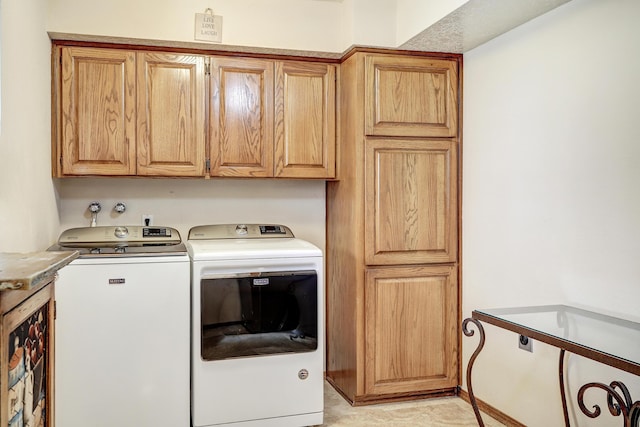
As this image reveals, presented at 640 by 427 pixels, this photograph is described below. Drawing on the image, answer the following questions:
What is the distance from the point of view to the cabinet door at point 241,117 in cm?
304

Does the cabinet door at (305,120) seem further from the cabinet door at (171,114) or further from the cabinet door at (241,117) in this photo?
the cabinet door at (171,114)

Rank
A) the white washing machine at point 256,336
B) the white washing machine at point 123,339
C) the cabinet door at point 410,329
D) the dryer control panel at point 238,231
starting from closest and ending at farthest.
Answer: the white washing machine at point 123,339, the white washing machine at point 256,336, the cabinet door at point 410,329, the dryer control panel at point 238,231

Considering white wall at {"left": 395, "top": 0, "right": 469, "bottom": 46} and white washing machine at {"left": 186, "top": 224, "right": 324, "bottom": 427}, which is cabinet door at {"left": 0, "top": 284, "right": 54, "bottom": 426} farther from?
white wall at {"left": 395, "top": 0, "right": 469, "bottom": 46}

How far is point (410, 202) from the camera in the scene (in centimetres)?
309

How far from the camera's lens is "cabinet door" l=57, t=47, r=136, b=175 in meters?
2.85

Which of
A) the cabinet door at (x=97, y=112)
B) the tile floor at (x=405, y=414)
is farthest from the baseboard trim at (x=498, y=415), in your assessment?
the cabinet door at (x=97, y=112)

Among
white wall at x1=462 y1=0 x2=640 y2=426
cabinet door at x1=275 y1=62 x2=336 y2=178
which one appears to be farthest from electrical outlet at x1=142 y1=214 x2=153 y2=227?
white wall at x1=462 y1=0 x2=640 y2=426

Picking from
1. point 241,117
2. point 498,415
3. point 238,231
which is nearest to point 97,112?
point 241,117

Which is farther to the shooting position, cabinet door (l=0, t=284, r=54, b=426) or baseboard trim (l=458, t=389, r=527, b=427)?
baseboard trim (l=458, t=389, r=527, b=427)

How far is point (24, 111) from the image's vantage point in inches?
93.1

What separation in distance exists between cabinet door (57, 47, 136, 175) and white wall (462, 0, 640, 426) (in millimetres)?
1962

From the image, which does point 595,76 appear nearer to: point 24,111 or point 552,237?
point 552,237

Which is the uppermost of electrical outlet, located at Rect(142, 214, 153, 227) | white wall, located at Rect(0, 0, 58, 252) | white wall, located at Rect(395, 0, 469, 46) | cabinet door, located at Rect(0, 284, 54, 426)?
white wall, located at Rect(395, 0, 469, 46)

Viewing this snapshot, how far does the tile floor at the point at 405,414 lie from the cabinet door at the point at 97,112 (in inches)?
71.0
